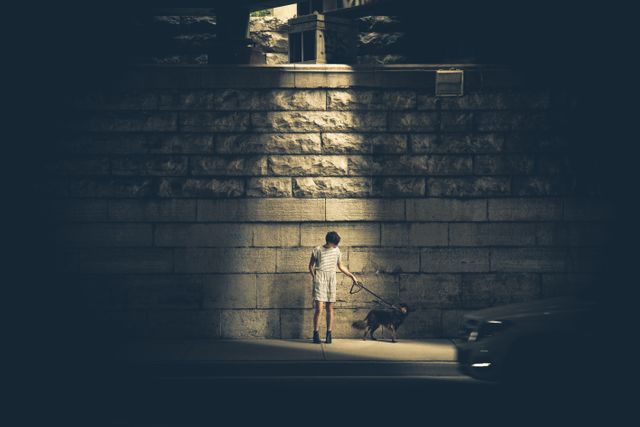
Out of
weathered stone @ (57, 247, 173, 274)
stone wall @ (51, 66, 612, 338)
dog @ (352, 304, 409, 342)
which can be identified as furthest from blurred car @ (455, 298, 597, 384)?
weathered stone @ (57, 247, 173, 274)

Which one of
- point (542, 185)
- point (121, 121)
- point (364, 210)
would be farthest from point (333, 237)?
point (121, 121)

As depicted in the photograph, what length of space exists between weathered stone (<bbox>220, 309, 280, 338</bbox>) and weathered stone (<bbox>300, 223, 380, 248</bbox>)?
1308 millimetres

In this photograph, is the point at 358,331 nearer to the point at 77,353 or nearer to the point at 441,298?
the point at 441,298

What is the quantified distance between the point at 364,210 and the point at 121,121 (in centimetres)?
406

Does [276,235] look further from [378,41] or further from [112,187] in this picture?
[378,41]

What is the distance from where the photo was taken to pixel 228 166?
13.2m

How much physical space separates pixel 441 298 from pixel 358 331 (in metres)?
1.41

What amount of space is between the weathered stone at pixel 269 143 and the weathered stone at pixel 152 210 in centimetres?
104

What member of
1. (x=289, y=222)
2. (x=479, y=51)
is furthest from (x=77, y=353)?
(x=479, y=51)

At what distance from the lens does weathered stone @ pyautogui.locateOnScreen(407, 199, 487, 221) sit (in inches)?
522

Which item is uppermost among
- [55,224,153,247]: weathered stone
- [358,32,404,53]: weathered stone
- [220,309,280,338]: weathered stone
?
[358,32,404,53]: weathered stone

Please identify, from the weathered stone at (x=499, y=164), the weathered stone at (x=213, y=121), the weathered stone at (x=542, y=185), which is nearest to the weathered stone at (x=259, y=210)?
the weathered stone at (x=213, y=121)

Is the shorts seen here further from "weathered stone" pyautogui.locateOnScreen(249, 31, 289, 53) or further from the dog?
"weathered stone" pyautogui.locateOnScreen(249, 31, 289, 53)

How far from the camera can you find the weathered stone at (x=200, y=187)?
13211 mm
